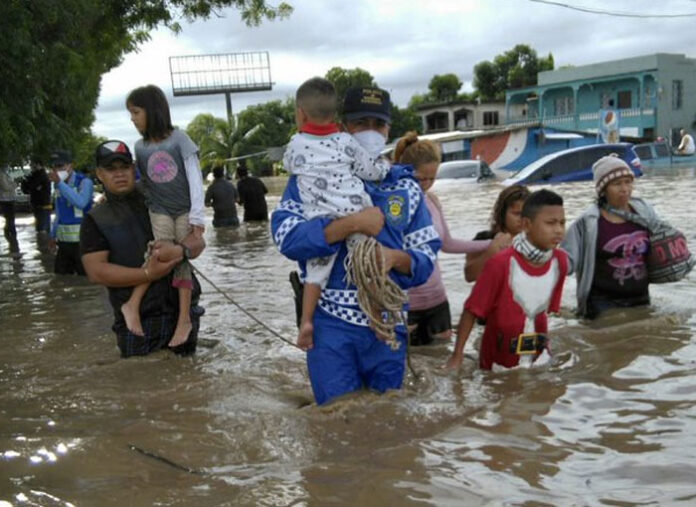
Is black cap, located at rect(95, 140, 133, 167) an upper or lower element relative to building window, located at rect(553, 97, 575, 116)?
lower

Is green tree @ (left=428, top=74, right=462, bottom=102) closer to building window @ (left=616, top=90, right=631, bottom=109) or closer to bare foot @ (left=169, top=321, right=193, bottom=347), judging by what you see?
building window @ (left=616, top=90, right=631, bottom=109)

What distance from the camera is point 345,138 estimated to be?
332 centimetres

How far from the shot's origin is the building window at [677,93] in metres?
46.3

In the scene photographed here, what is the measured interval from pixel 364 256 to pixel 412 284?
0.39 m

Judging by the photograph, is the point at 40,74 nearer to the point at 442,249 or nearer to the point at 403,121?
the point at 442,249

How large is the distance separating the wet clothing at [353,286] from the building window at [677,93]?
48189 millimetres

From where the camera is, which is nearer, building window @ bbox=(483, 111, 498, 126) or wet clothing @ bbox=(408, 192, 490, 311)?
wet clothing @ bbox=(408, 192, 490, 311)

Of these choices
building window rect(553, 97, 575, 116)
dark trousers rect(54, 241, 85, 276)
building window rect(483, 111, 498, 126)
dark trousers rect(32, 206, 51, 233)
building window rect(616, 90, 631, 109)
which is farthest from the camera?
building window rect(483, 111, 498, 126)

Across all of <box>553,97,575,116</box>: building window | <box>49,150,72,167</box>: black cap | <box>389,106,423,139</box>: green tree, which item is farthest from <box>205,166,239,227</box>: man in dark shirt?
<box>389,106,423,139</box>: green tree

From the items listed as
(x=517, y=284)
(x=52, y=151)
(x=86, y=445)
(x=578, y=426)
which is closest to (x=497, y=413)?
(x=578, y=426)

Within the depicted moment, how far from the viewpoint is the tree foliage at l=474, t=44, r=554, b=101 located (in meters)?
62.7

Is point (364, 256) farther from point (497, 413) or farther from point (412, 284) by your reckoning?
point (497, 413)

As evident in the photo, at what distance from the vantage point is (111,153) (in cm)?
477

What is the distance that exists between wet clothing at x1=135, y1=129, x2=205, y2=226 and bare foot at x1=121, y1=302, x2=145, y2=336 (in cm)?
66
